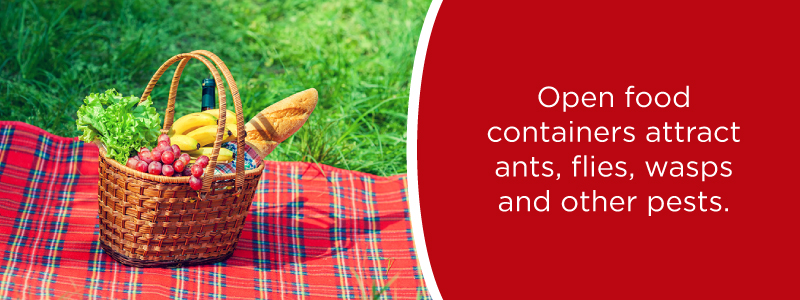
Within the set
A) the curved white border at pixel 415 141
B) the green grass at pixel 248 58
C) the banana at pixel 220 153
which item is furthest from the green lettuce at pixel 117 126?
the green grass at pixel 248 58

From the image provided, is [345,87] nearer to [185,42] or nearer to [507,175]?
[185,42]

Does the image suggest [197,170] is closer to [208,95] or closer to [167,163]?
[167,163]

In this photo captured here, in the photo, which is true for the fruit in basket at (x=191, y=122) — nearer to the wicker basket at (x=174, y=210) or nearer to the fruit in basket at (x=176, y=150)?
the wicker basket at (x=174, y=210)

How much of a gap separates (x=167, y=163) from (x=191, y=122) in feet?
0.99

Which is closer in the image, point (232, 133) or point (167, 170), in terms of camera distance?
point (167, 170)

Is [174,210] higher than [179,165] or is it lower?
lower

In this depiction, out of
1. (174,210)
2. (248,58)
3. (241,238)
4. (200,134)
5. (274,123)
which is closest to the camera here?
(174,210)

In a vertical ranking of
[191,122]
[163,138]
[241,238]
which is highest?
[191,122]

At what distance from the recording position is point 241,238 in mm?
2787

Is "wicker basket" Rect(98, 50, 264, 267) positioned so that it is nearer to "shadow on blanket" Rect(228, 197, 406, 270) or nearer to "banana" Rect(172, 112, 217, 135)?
"banana" Rect(172, 112, 217, 135)

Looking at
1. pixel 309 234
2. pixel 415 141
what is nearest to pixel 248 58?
pixel 309 234

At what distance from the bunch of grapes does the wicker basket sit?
3 cm

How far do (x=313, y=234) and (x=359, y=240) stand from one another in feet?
0.60

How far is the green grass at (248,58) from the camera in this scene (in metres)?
3.62
